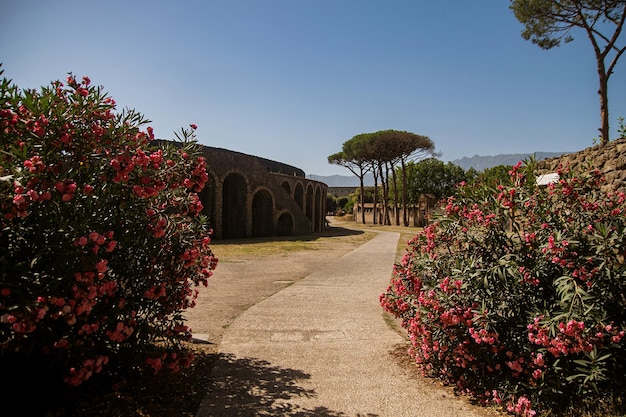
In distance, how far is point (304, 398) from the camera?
346cm

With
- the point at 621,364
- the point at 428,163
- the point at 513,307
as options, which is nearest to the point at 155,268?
the point at 513,307

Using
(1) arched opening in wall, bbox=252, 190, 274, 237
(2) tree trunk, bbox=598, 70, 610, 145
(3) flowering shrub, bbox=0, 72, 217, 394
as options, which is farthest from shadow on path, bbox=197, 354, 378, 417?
(1) arched opening in wall, bbox=252, 190, 274, 237

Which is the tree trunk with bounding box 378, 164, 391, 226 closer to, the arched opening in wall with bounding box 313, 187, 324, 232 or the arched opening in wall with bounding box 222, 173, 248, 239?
the arched opening in wall with bounding box 313, 187, 324, 232

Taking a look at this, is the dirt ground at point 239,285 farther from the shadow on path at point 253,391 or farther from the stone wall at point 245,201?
the stone wall at point 245,201

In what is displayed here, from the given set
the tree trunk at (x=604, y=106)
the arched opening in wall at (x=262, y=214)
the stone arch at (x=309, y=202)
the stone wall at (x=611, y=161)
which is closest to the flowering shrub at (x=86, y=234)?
the stone wall at (x=611, y=161)

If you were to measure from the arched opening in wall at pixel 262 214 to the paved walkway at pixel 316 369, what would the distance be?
19150 millimetres

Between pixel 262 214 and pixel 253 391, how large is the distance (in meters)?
23.1

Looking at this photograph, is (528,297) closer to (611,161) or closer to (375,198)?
(611,161)

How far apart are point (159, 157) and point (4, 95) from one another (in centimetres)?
120

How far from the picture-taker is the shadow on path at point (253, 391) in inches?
126

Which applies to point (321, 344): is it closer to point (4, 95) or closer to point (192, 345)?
point (192, 345)

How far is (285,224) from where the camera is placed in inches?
1099

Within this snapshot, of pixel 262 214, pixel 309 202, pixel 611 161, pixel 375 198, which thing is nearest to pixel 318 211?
pixel 309 202

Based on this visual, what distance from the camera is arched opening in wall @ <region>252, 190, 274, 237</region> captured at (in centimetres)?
2630
